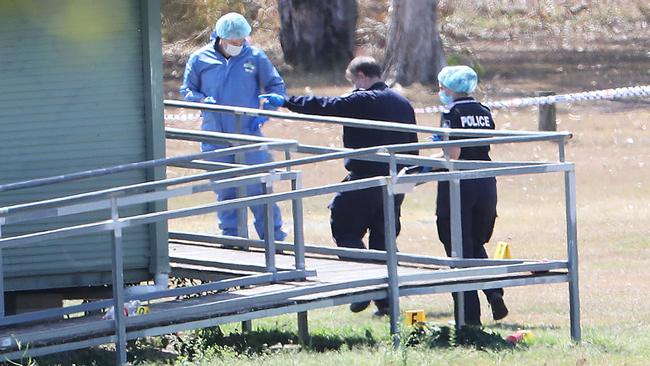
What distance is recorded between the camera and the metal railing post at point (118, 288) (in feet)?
26.1

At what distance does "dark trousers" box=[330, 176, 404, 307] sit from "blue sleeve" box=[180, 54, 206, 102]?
161 centimetres

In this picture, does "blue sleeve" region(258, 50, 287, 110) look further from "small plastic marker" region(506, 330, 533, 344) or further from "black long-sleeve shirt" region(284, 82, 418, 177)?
"small plastic marker" region(506, 330, 533, 344)

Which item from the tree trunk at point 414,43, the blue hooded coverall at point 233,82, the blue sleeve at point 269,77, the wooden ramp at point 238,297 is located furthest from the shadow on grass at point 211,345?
the tree trunk at point 414,43

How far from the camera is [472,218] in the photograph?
10.5 meters

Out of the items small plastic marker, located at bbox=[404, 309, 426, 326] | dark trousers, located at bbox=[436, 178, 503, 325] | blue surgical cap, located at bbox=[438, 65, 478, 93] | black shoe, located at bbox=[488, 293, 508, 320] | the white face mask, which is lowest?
black shoe, located at bbox=[488, 293, 508, 320]

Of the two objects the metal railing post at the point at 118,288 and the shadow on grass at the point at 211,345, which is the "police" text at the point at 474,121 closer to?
the shadow on grass at the point at 211,345

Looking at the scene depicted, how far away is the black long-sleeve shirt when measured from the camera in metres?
10.4

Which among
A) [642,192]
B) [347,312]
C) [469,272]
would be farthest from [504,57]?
[469,272]

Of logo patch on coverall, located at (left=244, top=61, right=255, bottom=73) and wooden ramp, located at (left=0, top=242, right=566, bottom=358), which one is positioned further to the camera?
logo patch on coverall, located at (left=244, top=61, right=255, bottom=73)

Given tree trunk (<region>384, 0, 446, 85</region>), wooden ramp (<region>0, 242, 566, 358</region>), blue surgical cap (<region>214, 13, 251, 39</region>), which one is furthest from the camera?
tree trunk (<region>384, 0, 446, 85</region>)

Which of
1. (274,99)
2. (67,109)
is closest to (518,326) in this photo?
(274,99)

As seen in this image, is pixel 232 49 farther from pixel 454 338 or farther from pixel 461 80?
pixel 454 338

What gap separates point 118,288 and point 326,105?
294 centimetres

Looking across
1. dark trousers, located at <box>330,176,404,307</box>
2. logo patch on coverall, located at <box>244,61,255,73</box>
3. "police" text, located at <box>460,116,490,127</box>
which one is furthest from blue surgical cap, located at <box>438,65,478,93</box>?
logo patch on coverall, located at <box>244,61,255,73</box>
